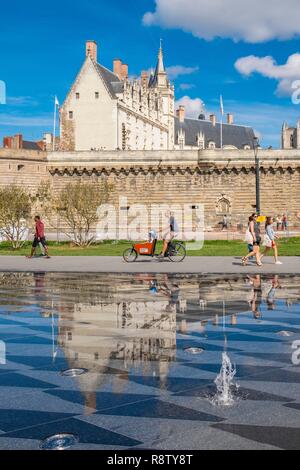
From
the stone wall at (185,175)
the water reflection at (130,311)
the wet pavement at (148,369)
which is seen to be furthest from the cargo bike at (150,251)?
the stone wall at (185,175)

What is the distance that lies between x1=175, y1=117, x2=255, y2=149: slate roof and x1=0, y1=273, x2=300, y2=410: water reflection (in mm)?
81774

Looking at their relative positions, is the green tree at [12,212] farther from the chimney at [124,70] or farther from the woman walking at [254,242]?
the chimney at [124,70]

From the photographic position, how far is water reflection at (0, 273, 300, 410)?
23.5ft

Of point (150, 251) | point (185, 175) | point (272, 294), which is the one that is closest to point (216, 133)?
point (185, 175)

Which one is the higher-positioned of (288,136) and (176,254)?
(288,136)

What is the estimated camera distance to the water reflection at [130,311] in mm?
7172

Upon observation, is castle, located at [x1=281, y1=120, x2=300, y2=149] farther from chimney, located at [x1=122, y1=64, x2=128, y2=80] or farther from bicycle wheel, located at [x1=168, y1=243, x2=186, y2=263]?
bicycle wheel, located at [x1=168, y1=243, x2=186, y2=263]

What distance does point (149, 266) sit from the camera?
1997 centimetres

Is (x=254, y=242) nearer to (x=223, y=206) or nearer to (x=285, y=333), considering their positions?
(x=285, y=333)

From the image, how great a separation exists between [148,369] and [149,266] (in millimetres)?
13164

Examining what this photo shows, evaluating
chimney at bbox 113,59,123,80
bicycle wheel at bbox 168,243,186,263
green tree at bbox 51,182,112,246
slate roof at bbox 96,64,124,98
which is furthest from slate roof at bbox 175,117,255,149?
bicycle wheel at bbox 168,243,186,263

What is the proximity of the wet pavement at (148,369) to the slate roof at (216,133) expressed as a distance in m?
85.8
